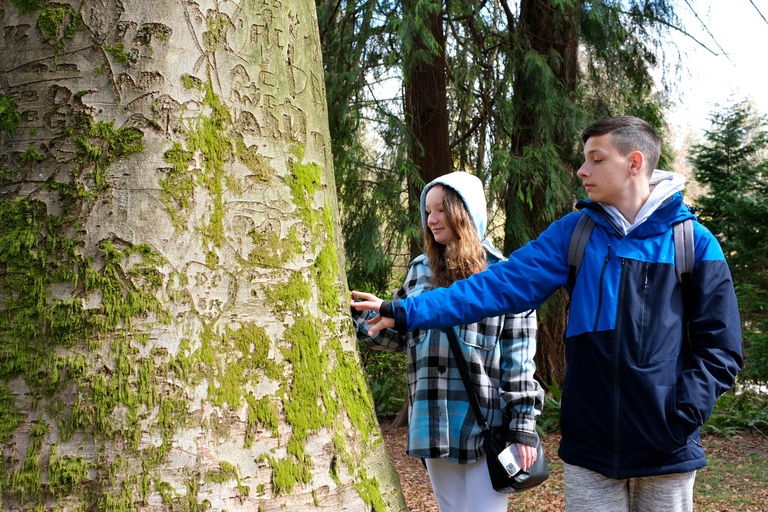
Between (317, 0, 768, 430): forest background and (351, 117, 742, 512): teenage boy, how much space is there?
4.47 meters

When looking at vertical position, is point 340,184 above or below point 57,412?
above

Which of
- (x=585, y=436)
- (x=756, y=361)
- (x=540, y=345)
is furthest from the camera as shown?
(x=756, y=361)

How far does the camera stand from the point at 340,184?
7637 mm

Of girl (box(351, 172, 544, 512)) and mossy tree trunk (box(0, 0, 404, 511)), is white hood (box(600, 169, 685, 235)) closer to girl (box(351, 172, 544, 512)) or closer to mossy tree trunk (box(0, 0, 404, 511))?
girl (box(351, 172, 544, 512))

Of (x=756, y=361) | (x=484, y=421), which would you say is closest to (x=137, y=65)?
(x=484, y=421)

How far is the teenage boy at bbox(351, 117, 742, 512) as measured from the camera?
2053 mm

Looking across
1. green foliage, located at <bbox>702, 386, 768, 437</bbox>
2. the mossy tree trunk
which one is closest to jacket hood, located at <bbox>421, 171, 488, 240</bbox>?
the mossy tree trunk

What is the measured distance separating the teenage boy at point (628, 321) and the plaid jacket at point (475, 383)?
1.15ft

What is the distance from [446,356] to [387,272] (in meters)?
4.95

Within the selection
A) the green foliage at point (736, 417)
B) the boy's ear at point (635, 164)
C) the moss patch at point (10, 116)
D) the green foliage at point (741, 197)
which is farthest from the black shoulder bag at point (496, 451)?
the green foliage at point (741, 197)

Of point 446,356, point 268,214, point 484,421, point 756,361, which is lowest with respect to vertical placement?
point 756,361

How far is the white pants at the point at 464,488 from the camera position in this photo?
2615 millimetres

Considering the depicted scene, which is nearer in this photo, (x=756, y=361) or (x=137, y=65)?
(x=137, y=65)

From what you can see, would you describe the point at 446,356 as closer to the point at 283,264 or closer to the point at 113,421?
the point at 283,264
